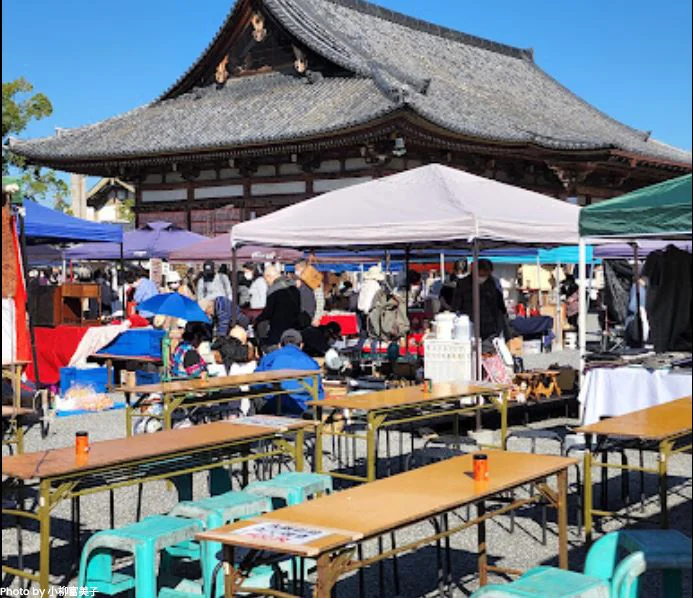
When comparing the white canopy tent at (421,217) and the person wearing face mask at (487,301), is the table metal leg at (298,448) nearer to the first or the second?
the white canopy tent at (421,217)

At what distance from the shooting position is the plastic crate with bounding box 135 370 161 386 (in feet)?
38.0

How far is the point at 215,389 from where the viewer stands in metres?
7.80

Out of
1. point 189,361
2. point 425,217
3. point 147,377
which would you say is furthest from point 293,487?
→ point 147,377

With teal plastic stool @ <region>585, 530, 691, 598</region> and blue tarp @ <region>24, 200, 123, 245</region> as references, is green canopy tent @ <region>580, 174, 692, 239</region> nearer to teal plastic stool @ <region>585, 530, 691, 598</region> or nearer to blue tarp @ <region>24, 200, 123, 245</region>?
teal plastic stool @ <region>585, 530, 691, 598</region>

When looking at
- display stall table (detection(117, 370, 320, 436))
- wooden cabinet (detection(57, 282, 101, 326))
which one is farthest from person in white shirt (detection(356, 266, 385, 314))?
display stall table (detection(117, 370, 320, 436))

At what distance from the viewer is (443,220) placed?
9102 millimetres

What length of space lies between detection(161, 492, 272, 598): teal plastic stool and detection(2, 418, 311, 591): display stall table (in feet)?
1.05

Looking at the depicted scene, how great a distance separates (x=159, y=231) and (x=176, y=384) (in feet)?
39.0

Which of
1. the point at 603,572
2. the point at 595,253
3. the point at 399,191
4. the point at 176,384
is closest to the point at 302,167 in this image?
the point at 595,253

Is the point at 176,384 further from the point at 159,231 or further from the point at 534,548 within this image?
the point at 159,231

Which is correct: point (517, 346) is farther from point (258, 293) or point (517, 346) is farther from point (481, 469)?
point (481, 469)

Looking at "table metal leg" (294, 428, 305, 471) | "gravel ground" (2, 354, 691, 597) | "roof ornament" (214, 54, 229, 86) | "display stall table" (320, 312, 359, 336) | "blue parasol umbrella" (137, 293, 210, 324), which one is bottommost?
"gravel ground" (2, 354, 691, 597)

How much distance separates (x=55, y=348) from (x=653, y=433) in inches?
376

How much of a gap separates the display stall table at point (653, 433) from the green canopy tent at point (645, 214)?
1.28 meters
